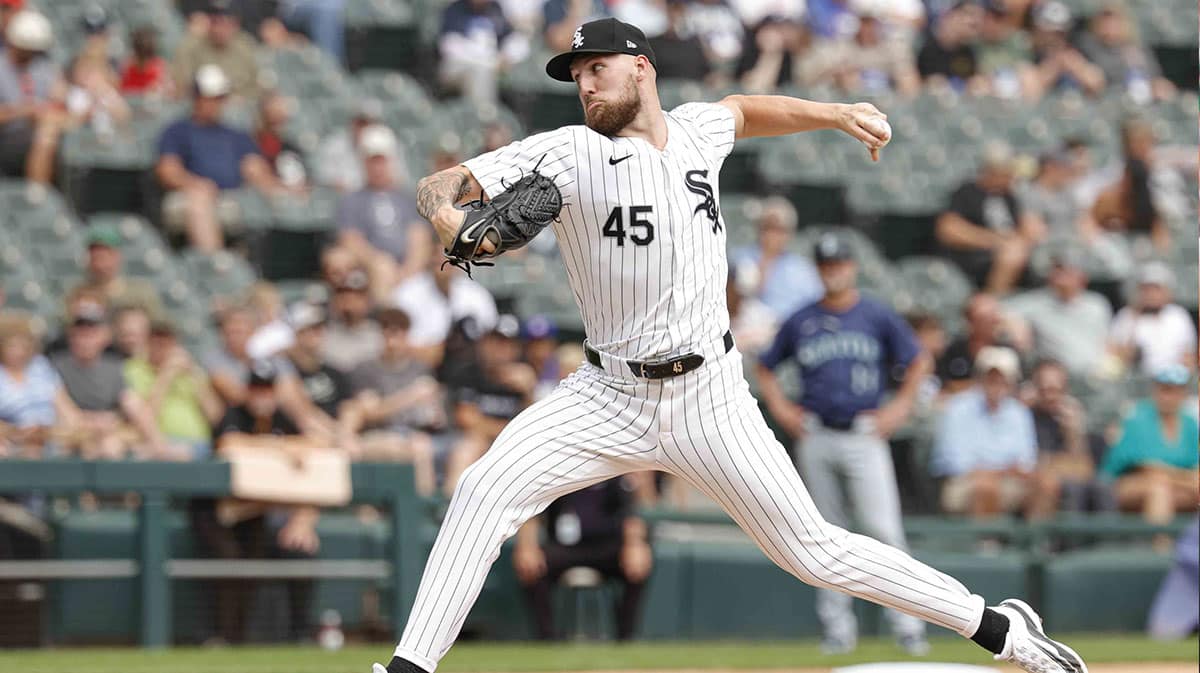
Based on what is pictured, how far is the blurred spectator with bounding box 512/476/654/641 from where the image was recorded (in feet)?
29.6

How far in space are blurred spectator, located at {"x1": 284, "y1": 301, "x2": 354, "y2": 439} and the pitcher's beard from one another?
14.3 ft

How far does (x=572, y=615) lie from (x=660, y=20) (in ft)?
19.0

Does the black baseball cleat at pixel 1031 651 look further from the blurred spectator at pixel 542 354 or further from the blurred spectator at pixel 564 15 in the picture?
the blurred spectator at pixel 564 15

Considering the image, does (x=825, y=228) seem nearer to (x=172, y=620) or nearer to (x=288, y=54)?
(x=288, y=54)

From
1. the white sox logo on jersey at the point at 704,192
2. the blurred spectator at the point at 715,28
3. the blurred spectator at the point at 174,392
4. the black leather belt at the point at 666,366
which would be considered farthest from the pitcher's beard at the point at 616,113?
the blurred spectator at the point at 715,28

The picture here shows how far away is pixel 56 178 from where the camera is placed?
10711mm

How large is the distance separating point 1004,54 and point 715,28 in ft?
9.15

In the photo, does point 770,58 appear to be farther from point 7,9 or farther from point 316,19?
point 7,9

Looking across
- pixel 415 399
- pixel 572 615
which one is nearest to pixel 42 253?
pixel 415 399

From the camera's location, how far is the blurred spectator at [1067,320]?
472 inches

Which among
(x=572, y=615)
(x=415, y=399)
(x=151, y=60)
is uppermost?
(x=151, y=60)

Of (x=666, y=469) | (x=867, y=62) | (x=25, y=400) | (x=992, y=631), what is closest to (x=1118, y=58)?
(x=867, y=62)

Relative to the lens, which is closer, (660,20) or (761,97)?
(761,97)

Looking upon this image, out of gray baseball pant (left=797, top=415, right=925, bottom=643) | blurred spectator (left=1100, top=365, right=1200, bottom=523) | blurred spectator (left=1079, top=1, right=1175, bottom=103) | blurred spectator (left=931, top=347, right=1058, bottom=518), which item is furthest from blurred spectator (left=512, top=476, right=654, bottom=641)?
blurred spectator (left=1079, top=1, right=1175, bottom=103)
